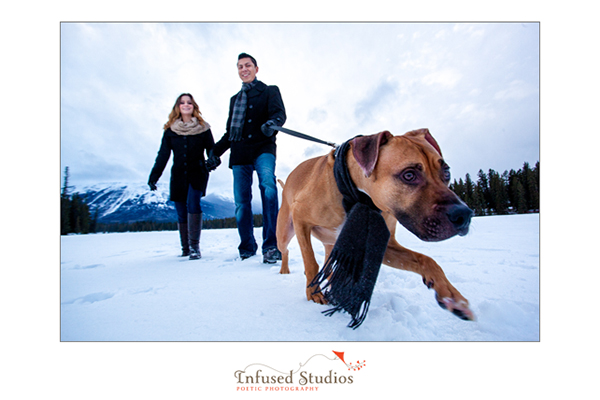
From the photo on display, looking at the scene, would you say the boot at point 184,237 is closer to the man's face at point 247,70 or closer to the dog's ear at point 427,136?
the man's face at point 247,70

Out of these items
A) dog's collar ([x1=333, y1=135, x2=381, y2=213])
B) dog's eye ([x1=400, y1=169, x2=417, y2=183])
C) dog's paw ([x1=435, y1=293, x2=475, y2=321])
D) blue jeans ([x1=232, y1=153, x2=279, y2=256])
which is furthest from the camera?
blue jeans ([x1=232, y1=153, x2=279, y2=256])

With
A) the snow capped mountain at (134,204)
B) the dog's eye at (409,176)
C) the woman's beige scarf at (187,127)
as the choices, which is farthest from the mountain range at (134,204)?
the dog's eye at (409,176)

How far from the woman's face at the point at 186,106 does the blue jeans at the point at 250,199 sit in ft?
3.52

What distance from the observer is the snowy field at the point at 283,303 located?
43.3 inches

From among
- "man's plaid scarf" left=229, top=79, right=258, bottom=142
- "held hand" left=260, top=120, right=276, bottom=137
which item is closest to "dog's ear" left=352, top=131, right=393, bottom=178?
"held hand" left=260, top=120, right=276, bottom=137

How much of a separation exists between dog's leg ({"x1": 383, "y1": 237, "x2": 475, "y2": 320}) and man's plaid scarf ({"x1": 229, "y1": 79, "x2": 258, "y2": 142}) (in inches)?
98.4

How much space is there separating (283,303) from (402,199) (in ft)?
2.94

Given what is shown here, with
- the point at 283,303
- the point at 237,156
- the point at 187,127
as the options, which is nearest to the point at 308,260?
the point at 283,303

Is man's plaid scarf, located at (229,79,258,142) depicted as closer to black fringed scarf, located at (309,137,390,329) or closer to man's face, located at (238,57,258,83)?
man's face, located at (238,57,258,83)

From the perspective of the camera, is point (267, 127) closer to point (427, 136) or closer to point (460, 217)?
point (427, 136)

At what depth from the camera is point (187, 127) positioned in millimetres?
3449

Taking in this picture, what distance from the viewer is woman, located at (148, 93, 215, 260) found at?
3.44 meters

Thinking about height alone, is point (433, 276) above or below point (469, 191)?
below
